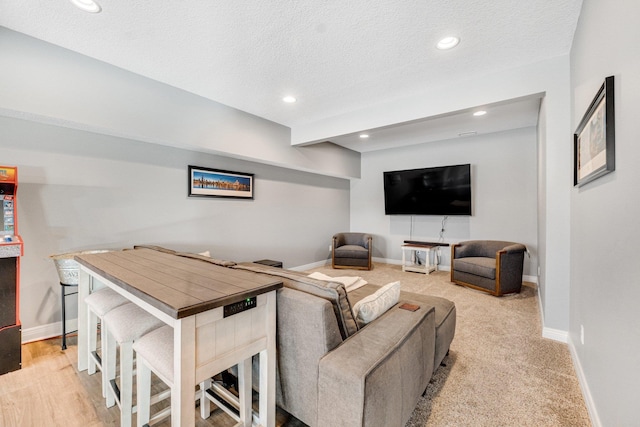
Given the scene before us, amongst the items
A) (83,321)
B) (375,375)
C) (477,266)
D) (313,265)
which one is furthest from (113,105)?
(477,266)

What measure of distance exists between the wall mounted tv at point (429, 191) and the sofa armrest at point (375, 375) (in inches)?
156

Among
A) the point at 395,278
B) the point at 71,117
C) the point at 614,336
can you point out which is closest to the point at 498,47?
the point at 614,336

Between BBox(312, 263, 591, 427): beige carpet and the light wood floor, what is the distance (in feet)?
3.18

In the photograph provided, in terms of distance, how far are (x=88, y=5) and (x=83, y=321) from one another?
2.28 m

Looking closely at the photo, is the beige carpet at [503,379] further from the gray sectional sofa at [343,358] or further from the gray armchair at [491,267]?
the gray armchair at [491,267]

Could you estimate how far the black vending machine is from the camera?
78.5 inches

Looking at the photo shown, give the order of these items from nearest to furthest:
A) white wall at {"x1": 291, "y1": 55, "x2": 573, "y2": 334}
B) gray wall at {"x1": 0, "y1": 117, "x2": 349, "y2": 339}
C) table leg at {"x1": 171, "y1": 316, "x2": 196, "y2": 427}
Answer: table leg at {"x1": 171, "y1": 316, "x2": 196, "y2": 427}, white wall at {"x1": 291, "y1": 55, "x2": 573, "y2": 334}, gray wall at {"x1": 0, "y1": 117, "x2": 349, "y2": 339}

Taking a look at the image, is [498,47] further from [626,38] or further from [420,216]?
[420,216]

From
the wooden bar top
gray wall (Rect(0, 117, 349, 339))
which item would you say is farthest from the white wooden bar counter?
gray wall (Rect(0, 117, 349, 339))

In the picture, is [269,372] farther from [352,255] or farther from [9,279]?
[352,255]

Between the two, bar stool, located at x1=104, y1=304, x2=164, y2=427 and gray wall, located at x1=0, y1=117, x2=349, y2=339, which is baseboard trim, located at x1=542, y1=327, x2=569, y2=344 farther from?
gray wall, located at x1=0, y1=117, x2=349, y2=339

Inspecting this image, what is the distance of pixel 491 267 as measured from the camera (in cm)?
377

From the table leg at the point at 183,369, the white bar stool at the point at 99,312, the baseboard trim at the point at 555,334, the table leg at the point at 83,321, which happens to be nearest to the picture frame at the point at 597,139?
the baseboard trim at the point at 555,334

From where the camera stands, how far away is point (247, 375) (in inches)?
55.8
